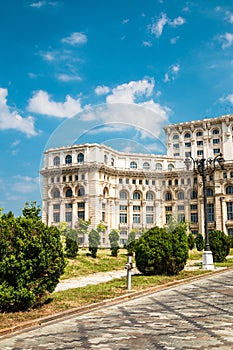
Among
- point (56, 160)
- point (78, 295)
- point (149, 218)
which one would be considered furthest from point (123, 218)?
point (56, 160)

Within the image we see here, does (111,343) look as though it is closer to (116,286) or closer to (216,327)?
(216,327)

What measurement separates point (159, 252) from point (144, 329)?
349 inches

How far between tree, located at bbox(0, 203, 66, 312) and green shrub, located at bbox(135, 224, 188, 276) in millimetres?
7200

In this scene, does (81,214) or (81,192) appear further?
(81,192)

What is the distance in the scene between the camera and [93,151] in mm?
12266

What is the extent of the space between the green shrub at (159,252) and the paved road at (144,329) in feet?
17.2

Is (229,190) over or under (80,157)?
over

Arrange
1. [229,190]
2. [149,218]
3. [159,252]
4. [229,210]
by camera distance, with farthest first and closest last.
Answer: [229,210] < [229,190] < [159,252] < [149,218]

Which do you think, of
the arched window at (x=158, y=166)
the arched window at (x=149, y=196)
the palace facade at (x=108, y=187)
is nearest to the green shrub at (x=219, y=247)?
the palace facade at (x=108, y=187)

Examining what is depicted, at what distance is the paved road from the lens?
5664 mm

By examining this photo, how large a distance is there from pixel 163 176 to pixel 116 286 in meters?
3.97

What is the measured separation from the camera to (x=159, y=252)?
15.4m

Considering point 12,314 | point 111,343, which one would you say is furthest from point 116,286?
point 111,343

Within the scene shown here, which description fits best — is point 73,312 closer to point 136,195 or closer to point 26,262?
point 26,262
